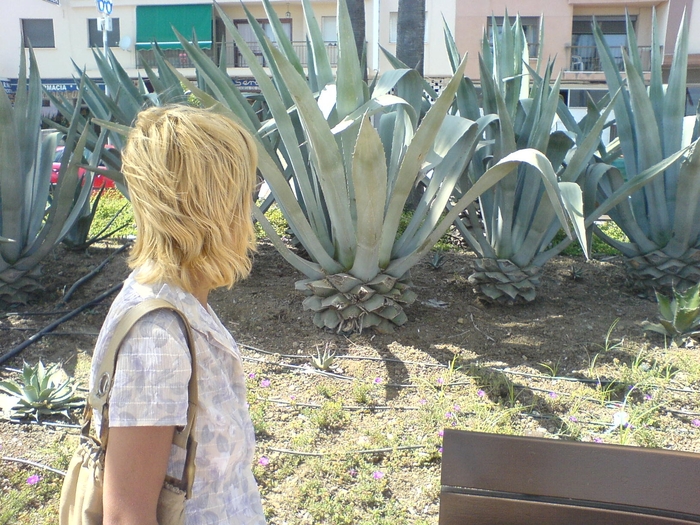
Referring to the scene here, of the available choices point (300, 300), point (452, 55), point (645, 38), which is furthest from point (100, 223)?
point (645, 38)

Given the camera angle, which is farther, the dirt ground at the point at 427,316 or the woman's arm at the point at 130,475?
the dirt ground at the point at 427,316

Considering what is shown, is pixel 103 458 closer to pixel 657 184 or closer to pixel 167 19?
pixel 657 184

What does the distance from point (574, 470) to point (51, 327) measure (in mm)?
3103

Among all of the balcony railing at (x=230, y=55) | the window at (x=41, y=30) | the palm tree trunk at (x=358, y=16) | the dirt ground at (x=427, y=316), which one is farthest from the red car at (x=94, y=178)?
the window at (x=41, y=30)

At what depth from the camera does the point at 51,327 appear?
146 inches

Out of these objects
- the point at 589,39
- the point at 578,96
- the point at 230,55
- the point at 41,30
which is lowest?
the point at 578,96

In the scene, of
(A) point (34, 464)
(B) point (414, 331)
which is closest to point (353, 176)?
(B) point (414, 331)

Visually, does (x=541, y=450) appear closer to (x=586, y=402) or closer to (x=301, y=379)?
(x=586, y=402)

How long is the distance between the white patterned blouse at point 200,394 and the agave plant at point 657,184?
138 inches

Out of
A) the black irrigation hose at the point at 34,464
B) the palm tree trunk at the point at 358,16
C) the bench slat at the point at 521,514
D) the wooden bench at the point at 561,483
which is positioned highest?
the palm tree trunk at the point at 358,16

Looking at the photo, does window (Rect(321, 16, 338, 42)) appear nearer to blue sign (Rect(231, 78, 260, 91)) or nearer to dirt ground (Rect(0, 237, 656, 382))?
blue sign (Rect(231, 78, 260, 91))

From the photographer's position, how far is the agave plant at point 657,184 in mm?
4117

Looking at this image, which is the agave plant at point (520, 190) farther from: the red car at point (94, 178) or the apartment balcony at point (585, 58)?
the apartment balcony at point (585, 58)

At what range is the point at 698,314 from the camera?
3477 millimetres
